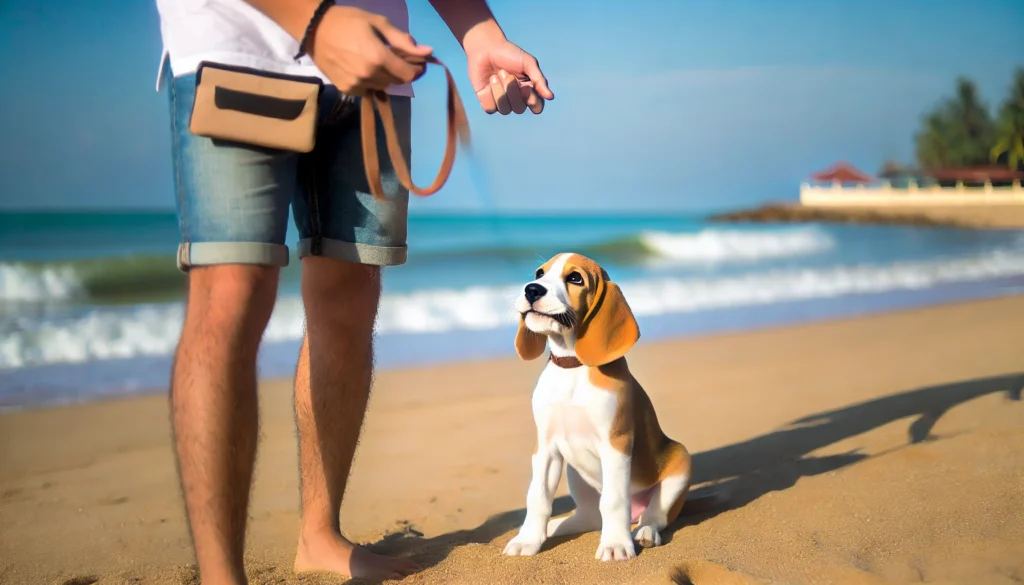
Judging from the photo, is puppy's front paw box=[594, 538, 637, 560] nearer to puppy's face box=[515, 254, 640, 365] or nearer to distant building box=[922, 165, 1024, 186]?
puppy's face box=[515, 254, 640, 365]

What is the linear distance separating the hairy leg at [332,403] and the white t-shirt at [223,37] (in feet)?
2.04

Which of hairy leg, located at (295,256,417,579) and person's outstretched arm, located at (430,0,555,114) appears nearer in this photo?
person's outstretched arm, located at (430,0,555,114)

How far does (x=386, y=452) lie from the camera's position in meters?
4.28

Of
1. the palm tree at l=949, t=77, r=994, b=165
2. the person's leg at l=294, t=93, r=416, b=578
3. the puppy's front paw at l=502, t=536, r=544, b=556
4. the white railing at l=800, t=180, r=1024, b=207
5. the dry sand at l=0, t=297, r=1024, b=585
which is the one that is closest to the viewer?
the person's leg at l=294, t=93, r=416, b=578

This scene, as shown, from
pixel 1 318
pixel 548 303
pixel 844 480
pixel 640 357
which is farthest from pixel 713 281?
pixel 548 303

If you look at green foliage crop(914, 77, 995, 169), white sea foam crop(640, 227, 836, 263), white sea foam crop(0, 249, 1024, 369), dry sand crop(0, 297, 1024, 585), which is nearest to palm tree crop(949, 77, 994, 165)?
A: green foliage crop(914, 77, 995, 169)

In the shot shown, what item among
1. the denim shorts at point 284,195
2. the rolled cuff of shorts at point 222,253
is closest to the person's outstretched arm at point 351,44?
the denim shorts at point 284,195

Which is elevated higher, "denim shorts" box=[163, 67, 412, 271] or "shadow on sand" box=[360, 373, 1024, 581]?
"denim shorts" box=[163, 67, 412, 271]

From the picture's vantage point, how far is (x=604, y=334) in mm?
2520

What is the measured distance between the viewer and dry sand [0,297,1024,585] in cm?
248

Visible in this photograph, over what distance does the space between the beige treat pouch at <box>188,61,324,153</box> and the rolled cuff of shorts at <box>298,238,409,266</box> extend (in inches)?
15.2

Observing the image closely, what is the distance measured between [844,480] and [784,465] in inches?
18.4

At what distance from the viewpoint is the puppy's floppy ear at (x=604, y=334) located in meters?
2.51

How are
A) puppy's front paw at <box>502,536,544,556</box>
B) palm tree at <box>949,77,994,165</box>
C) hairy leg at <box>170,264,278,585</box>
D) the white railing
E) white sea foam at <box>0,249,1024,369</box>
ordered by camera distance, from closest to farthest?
→ 1. hairy leg at <box>170,264,278,585</box>
2. puppy's front paw at <box>502,536,544,556</box>
3. white sea foam at <box>0,249,1024,369</box>
4. the white railing
5. palm tree at <box>949,77,994,165</box>
